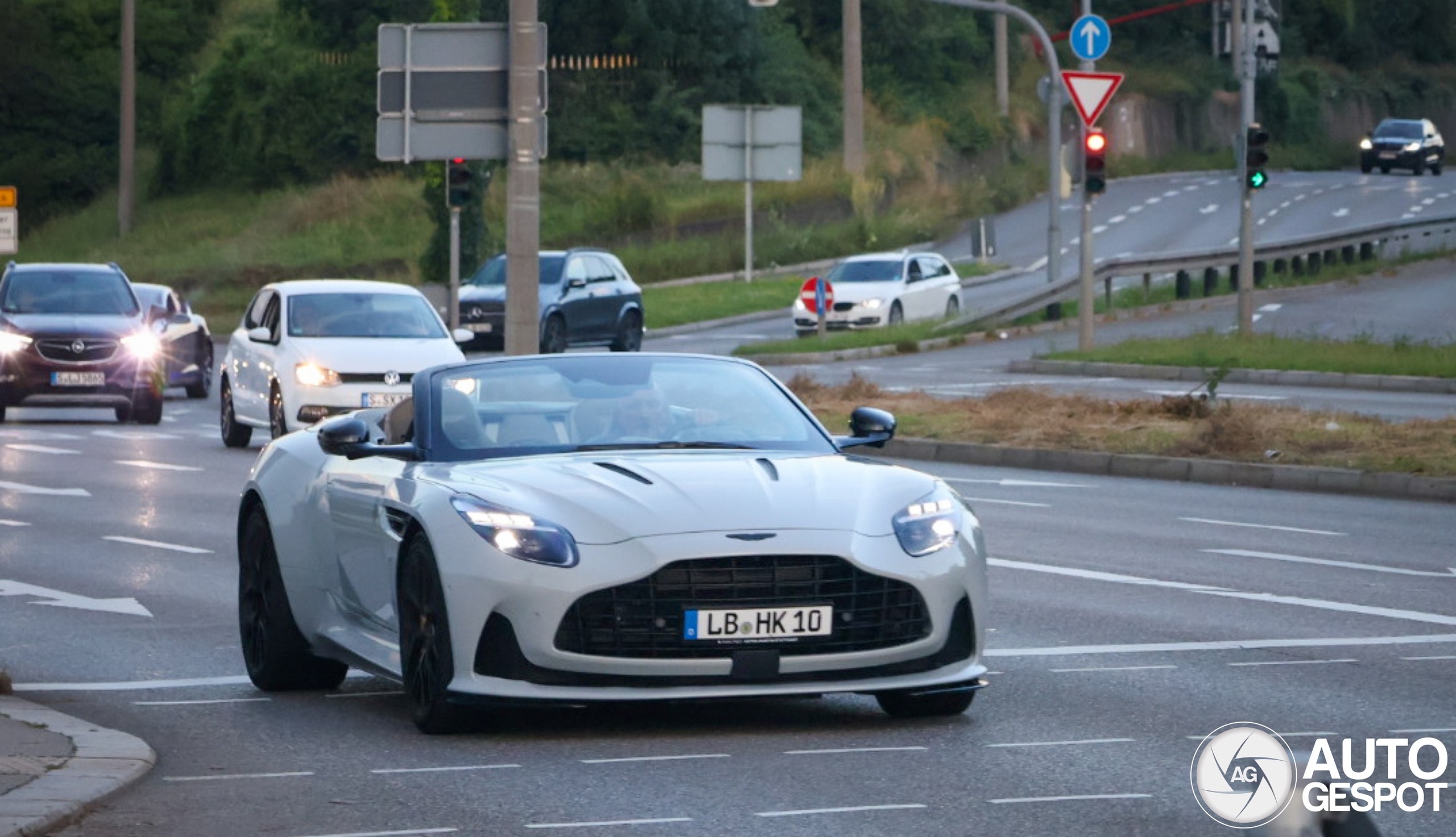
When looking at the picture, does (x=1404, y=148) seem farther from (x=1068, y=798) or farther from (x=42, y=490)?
(x=1068, y=798)

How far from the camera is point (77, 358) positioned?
29.6 m

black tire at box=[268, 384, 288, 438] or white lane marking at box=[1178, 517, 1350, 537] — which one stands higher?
black tire at box=[268, 384, 288, 438]

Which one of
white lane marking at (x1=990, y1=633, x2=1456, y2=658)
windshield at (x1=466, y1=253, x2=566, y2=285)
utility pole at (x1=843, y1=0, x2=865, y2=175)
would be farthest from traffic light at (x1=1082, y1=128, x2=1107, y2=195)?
utility pole at (x1=843, y1=0, x2=865, y2=175)

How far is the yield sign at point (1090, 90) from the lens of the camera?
3209 cm

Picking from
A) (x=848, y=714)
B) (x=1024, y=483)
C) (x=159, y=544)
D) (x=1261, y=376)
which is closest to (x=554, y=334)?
(x=1261, y=376)

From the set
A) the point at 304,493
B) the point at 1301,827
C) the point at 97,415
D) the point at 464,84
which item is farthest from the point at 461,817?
the point at 97,415

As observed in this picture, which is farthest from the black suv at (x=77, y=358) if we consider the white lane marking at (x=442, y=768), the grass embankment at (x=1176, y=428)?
the white lane marking at (x=442, y=768)

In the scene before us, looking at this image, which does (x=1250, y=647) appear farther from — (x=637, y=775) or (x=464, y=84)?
(x=464, y=84)

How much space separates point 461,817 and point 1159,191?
7845 cm

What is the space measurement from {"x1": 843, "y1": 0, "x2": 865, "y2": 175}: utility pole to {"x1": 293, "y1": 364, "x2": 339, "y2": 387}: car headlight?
4625 cm

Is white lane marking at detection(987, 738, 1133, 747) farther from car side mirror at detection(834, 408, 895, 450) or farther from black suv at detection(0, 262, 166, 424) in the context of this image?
black suv at detection(0, 262, 166, 424)

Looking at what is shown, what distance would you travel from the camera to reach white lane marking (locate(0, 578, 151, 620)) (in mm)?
12992

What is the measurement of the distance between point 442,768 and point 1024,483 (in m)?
13.6

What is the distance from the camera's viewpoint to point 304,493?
10242 mm
